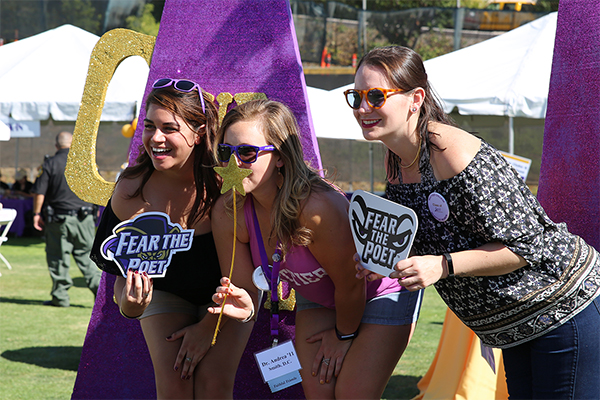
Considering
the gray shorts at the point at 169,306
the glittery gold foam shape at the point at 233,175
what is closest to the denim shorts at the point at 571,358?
the glittery gold foam shape at the point at 233,175

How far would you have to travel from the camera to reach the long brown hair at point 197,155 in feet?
8.18

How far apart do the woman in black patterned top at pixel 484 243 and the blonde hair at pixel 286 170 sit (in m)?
0.30

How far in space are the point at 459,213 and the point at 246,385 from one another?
189 cm

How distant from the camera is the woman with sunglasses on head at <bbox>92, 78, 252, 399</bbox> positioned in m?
2.47

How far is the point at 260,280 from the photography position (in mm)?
2293

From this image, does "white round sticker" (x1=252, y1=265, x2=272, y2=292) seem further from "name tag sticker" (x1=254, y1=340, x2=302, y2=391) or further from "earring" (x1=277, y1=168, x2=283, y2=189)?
"earring" (x1=277, y1=168, x2=283, y2=189)

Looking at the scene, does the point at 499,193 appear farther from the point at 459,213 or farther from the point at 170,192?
the point at 170,192

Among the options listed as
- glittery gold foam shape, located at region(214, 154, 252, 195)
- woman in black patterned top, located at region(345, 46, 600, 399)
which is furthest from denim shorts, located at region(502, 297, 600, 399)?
glittery gold foam shape, located at region(214, 154, 252, 195)

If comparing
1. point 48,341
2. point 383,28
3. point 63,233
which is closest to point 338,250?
point 48,341

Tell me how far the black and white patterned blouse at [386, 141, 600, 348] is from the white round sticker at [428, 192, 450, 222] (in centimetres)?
1

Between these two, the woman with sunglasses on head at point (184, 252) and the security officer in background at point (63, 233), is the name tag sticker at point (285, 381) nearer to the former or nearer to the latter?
the woman with sunglasses on head at point (184, 252)

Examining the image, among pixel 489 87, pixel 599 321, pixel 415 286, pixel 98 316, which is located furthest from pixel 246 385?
pixel 489 87

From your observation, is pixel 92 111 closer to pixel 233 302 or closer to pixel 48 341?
pixel 233 302

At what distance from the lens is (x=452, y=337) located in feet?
12.8
